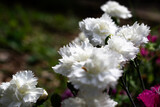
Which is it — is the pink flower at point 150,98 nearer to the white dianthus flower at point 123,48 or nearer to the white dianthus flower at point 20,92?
the white dianthus flower at point 123,48

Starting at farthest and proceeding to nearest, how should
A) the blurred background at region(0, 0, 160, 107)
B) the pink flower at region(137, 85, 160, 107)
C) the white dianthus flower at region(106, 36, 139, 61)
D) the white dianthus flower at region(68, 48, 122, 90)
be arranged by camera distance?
the blurred background at region(0, 0, 160, 107), the pink flower at region(137, 85, 160, 107), the white dianthus flower at region(106, 36, 139, 61), the white dianthus flower at region(68, 48, 122, 90)

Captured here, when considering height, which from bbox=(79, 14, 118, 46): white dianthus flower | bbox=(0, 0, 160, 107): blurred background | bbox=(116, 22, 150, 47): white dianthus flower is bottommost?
bbox=(116, 22, 150, 47): white dianthus flower

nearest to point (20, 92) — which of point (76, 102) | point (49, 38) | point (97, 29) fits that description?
point (76, 102)

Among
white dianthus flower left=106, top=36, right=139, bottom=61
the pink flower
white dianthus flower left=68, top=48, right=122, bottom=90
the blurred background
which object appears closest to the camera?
white dianthus flower left=68, top=48, right=122, bottom=90

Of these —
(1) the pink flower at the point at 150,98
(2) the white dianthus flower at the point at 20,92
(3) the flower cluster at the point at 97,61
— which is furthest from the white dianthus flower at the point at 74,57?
(1) the pink flower at the point at 150,98

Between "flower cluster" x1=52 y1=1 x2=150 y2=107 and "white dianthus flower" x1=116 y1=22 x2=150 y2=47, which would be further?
"white dianthus flower" x1=116 y1=22 x2=150 y2=47

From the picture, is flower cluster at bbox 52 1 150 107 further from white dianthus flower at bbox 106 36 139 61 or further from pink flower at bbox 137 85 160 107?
pink flower at bbox 137 85 160 107

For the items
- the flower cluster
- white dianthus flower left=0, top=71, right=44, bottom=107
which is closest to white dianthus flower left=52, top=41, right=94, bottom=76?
the flower cluster
